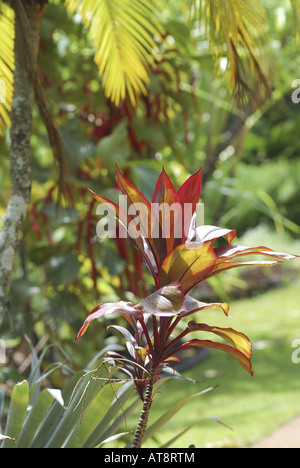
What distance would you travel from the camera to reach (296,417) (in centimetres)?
397

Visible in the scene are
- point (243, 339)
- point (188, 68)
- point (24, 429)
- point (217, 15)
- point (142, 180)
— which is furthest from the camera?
point (188, 68)

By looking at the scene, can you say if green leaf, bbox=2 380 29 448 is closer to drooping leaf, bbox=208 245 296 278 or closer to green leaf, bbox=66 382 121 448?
green leaf, bbox=66 382 121 448

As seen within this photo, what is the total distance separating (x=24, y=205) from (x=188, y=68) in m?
2.11

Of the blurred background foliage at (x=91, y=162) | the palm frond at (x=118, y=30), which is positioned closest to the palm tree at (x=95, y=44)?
the palm frond at (x=118, y=30)

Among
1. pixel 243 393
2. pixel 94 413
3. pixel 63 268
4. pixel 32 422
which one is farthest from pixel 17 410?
pixel 243 393

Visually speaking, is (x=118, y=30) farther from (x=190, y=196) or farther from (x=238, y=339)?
(x=238, y=339)

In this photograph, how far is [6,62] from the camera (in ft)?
7.83

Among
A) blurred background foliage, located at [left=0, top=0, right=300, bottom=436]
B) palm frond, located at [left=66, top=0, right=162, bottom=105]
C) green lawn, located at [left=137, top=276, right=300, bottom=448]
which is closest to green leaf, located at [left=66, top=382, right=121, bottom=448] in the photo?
green lawn, located at [left=137, top=276, right=300, bottom=448]

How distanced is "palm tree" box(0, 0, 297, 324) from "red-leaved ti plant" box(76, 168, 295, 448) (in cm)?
101

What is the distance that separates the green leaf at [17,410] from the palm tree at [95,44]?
0.54 metres
